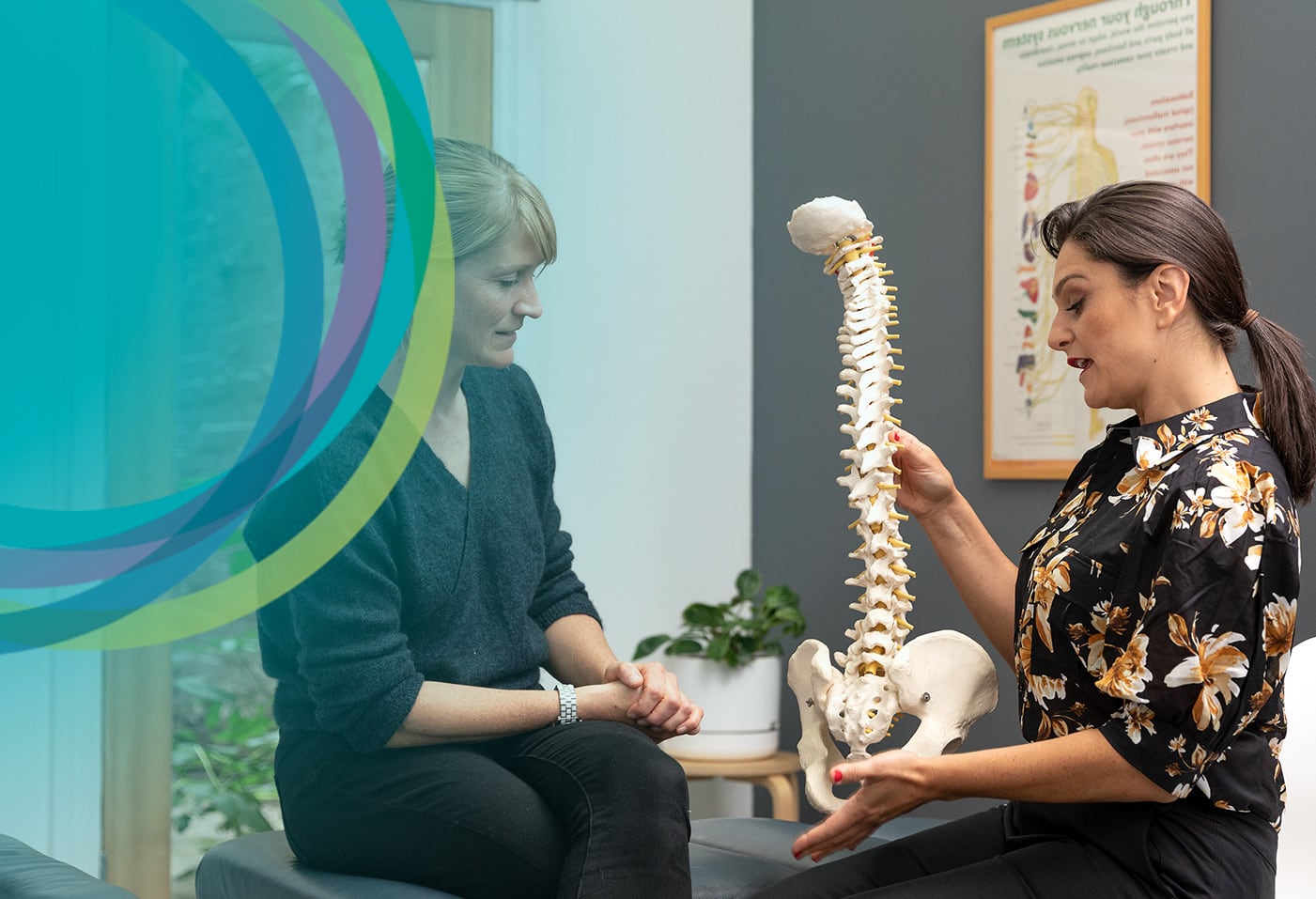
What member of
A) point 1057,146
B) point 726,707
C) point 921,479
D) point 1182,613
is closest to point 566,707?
point 921,479

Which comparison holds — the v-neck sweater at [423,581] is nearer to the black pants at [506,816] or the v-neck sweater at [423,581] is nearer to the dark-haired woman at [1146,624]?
the black pants at [506,816]

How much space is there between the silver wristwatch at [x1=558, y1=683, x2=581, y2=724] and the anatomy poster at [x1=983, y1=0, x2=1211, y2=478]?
4.60ft

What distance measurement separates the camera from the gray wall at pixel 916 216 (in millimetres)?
2285

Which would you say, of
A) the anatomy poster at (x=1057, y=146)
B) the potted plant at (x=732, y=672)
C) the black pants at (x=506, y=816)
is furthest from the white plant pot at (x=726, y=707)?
the black pants at (x=506, y=816)

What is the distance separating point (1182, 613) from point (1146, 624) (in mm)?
34

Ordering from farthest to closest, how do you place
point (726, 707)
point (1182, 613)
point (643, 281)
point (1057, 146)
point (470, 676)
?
point (643, 281), point (726, 707), point (1057, 146), point (470, 676), point (1182, 613)

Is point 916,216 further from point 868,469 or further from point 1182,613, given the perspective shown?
point 1182,613

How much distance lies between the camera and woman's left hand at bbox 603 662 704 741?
4.87 ft

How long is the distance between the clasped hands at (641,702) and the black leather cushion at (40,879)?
1.94ft


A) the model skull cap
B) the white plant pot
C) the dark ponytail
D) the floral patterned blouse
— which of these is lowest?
the white plant pot

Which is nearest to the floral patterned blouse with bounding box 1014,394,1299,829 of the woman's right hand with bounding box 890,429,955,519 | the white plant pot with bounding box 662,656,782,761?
the woman's right hand with bounding box 890,429,955,519

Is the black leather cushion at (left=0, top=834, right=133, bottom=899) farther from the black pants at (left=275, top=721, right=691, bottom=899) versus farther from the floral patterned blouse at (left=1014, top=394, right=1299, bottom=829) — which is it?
the floral patterned blouse at (left=1014, top=394, right=1299, bottom=829)

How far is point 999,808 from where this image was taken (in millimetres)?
1509

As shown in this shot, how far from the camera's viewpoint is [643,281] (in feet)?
10.1
